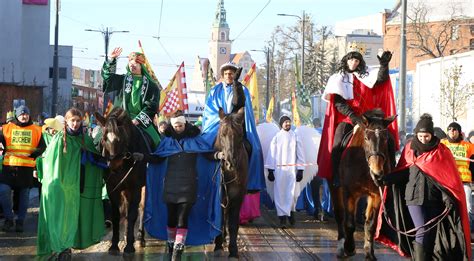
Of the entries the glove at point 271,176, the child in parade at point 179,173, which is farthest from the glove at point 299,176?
the child in parade at point 179,173

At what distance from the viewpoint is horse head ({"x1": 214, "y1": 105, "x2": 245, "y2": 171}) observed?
10.2 metres

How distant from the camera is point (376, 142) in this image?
969 centimetres

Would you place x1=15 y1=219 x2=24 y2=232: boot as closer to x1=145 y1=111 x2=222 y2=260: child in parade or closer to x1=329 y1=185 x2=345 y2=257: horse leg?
x1=145 y1=111 x2=222 y2=260: child in parade

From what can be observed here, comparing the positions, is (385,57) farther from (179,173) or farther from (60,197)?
(60,197)

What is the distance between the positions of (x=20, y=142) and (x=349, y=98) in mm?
5449

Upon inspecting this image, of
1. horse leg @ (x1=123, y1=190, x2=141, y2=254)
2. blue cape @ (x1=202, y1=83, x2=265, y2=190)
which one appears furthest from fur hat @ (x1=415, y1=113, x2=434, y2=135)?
horse leg @ (x1=123, y1=190, x2=141, y2=254)

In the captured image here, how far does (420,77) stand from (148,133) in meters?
29.3

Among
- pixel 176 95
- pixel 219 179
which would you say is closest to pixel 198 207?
pixel 219 179

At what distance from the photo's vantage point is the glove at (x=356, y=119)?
10180 mm

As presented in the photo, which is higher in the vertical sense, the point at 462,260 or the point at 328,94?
the point at 328,94

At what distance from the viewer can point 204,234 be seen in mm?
11242

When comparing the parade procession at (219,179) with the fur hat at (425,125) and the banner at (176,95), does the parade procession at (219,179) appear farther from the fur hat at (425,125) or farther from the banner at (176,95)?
the banner at (176,95)

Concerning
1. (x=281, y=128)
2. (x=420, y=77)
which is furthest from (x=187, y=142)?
(x=420, y=77)

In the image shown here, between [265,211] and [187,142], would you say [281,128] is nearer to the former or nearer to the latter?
[265,211]
